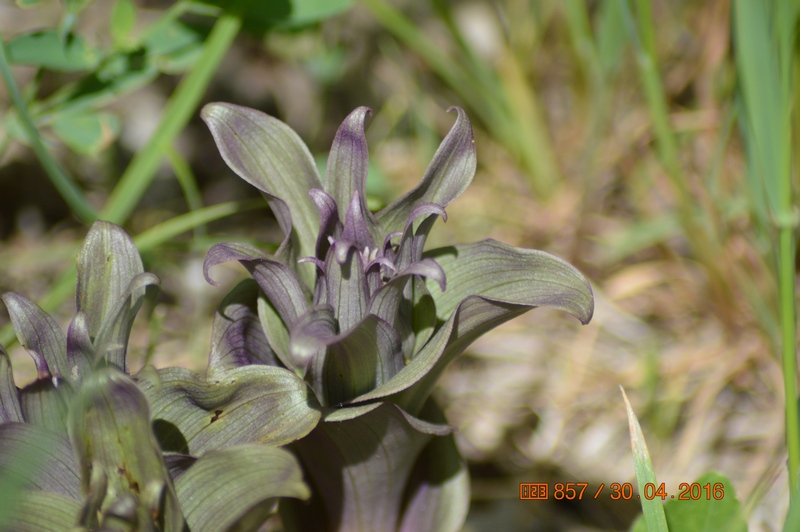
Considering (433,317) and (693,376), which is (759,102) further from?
(693,376)

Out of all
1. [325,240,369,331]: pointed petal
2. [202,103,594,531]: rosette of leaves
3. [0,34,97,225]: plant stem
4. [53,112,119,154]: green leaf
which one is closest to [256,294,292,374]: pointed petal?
[202,103,594,531]: rosette of leaves

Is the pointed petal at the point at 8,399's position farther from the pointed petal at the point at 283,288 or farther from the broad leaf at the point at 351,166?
the broad leaf at the point at 351,166

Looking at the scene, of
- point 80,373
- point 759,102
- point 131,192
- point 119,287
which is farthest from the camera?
point 131,192

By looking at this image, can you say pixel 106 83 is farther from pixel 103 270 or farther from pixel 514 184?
pixel 514 184

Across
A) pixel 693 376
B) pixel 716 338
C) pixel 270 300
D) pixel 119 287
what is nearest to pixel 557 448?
pixel 693 376

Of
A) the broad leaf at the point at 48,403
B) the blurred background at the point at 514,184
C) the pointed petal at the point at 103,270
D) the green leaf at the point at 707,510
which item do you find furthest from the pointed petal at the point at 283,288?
the green leaf at the point at 707,510

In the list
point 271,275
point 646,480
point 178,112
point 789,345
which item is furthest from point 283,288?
point 789,345
